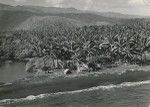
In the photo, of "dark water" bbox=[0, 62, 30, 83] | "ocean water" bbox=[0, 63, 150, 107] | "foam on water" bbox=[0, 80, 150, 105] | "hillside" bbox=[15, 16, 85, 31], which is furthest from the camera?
"hillside" bbox=[15, 16, 85, 31]

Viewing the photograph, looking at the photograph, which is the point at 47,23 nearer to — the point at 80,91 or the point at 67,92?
the point at 67,92

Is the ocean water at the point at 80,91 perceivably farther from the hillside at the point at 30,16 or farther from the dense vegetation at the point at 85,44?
Result: the hillside at the point at 30,16

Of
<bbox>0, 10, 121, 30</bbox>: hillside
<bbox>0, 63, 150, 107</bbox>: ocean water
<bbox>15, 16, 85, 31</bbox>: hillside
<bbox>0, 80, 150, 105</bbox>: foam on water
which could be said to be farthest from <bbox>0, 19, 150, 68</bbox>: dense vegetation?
<bbox>0, 80, 150, 105</bbox>: foam on water

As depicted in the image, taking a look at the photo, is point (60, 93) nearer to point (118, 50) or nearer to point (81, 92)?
point (81, 92)

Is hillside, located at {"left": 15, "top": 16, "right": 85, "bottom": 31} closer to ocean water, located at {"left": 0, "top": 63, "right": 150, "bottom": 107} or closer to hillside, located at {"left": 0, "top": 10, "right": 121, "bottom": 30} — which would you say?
hillside, located at {"left": 0, "top": 10, "right": 121, "bottom": 30}

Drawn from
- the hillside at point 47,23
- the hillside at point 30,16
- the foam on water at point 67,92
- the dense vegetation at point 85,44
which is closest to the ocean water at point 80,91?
the foam on water at point 67,92
